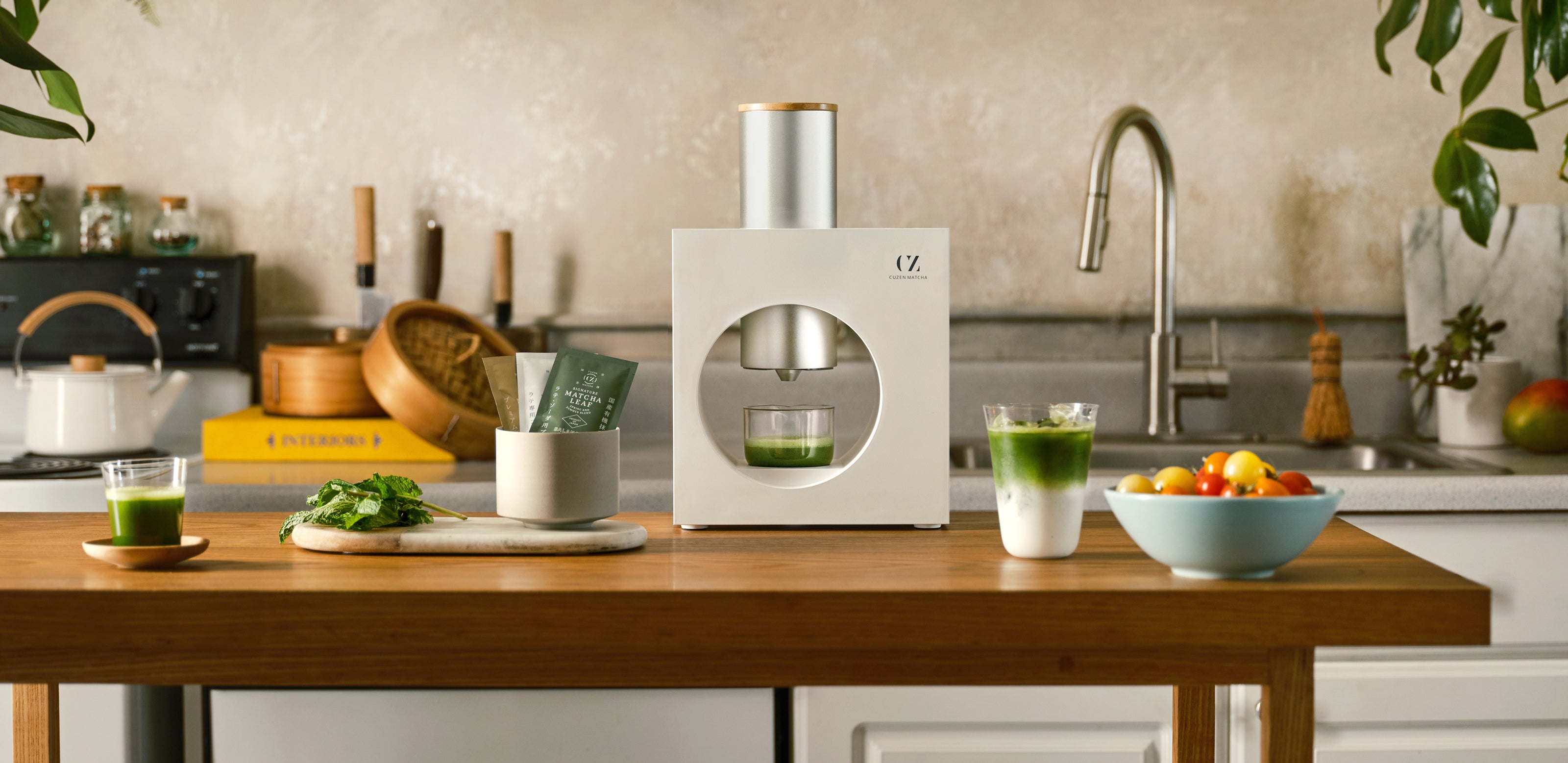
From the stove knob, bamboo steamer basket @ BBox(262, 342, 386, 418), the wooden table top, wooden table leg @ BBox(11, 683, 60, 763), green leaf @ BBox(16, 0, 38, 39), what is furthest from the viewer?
the stove knob

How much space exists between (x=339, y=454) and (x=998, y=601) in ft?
4.15

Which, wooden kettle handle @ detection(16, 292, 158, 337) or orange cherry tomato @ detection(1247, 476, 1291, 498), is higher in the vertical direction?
wooden kettle handle @ detection(16, 292, 158, 337)

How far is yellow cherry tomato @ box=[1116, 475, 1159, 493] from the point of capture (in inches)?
36.5

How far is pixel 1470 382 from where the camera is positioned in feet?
6.23

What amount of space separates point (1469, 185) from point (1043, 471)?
0.93 metres

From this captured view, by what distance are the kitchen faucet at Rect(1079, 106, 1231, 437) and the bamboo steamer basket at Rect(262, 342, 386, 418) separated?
113 cm

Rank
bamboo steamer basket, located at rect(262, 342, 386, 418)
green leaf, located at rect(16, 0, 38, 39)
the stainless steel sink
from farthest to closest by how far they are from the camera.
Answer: the stainless steel sink
bamboo steamer basket, located at rect(262, 342, 386, 418)
green leaf, located at rect(16, 0, 38, 39)

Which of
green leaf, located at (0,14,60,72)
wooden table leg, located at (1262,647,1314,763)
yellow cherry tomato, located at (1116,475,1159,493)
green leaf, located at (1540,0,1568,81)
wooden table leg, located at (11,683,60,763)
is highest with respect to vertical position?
green leaf, located at (1540,0,1568,81)

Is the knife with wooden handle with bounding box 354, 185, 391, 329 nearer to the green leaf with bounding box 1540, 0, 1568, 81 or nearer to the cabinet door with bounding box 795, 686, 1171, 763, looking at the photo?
the cabinet door with bounding box 795, 686, 1171, 763

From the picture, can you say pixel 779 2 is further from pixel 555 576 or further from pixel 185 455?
A: pixel 555 576

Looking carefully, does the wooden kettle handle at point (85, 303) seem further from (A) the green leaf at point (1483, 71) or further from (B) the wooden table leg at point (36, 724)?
(A) the green leaf at point (1483, 71)

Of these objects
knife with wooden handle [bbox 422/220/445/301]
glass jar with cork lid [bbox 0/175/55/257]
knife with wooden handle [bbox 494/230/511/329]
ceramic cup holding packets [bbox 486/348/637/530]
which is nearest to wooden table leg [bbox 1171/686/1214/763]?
ceramic cup holding packets [bbox 486/348/637/530]

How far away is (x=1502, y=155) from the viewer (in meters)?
2.14

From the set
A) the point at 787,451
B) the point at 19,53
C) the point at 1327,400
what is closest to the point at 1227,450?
the point at 1327,400
